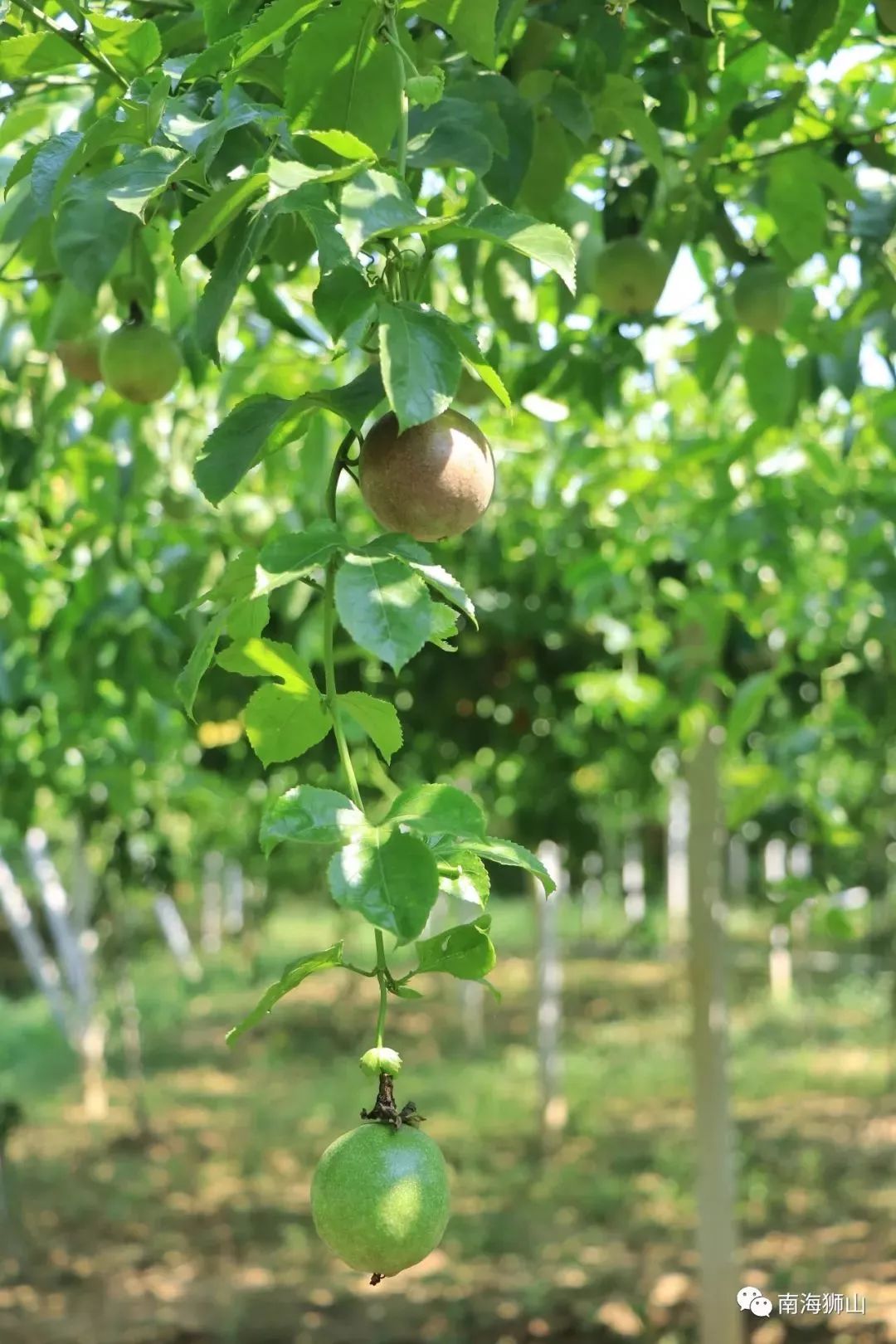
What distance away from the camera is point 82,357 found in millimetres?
1886

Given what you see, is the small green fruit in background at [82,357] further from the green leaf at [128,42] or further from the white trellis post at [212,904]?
the white trellis post at [212,904]

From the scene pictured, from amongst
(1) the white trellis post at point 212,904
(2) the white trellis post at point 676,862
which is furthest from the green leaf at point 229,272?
(1) the white trellis post at point 212,904

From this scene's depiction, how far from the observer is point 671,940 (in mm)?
15000

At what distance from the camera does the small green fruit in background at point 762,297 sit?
1.70m

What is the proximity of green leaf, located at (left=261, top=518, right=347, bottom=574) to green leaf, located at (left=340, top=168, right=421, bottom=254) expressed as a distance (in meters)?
0.18

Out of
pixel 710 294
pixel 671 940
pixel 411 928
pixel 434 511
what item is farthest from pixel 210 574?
pixel 671 940

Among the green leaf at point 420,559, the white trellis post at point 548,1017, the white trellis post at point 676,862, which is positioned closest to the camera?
the green leaf at point 420,559

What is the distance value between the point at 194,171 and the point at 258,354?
4.98 feet

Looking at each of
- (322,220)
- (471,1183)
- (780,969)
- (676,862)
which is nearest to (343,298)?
(322,220)

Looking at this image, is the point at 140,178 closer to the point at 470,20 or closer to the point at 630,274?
the point at 470,20

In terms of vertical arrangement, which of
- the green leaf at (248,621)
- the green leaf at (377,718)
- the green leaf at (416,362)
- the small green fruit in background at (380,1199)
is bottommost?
the small green fruit in background at (380,1199)

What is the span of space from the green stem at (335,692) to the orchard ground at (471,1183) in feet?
11.2

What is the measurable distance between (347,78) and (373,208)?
273 millimetres

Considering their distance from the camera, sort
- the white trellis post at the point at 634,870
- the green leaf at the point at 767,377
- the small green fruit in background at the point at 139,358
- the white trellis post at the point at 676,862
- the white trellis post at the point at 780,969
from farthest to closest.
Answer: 1. the white trellis post at the point at 634,870
2. the white trellis post at the point at 780,969
3. the white trellis post at the point at 676,862
4. the green leaf at the point at 767,377
5. the small green fruit in background at the point at 139,358
